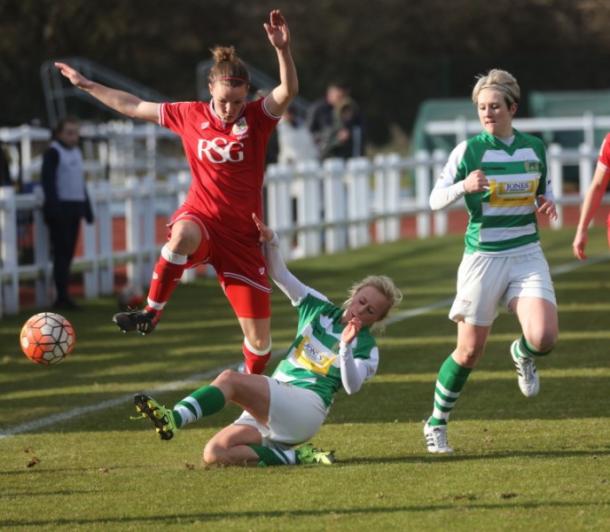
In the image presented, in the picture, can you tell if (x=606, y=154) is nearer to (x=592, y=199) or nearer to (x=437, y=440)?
(x=592, y=199)

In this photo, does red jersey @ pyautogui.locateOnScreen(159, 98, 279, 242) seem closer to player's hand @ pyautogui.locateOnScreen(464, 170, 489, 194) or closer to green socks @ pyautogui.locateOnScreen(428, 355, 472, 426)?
green socks @ pyautogui.locateOnScreen(428, 355, 472, 426)

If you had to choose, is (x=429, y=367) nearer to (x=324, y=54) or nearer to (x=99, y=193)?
(x=99, y=193)

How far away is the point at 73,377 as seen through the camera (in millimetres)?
12727

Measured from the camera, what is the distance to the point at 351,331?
8.46 meters

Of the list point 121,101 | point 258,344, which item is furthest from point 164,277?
point 121,101

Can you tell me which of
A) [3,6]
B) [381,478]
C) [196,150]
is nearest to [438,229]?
[3,6]

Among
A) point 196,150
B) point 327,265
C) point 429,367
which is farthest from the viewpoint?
point 327,265

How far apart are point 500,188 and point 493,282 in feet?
1.63

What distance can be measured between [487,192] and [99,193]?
10919 millimetres

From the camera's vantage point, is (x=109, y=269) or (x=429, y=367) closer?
(x=429, y=367)

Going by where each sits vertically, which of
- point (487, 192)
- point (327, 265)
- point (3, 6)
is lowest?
point (327, 265)

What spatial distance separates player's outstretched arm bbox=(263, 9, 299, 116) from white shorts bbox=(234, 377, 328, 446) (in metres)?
1.98

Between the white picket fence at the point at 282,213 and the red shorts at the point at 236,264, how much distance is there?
7180 mm

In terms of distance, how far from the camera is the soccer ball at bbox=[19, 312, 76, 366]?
10.2 metres
